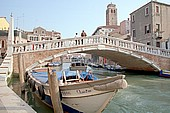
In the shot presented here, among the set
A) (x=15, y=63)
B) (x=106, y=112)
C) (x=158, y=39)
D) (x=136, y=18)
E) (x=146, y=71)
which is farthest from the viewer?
(x=136, y=18)

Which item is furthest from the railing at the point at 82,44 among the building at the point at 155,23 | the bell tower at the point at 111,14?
the bell tower at the point at 111,14

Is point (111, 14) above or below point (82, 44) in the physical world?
above

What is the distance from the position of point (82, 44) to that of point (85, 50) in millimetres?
361

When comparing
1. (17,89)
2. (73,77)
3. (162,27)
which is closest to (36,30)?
(162,27)

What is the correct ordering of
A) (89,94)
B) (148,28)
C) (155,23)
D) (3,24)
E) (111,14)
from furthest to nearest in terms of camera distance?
(111,14) → (3,24) → (148,28) → (155,23) → (89,94)

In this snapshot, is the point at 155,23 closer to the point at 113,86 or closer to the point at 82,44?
the point at 82,44

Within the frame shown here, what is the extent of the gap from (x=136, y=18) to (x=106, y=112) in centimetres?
1392

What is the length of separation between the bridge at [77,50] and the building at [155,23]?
2.85 m

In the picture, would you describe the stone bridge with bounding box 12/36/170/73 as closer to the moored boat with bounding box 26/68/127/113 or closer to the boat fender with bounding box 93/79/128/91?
the moored boat with bounding box 26/68/127/113

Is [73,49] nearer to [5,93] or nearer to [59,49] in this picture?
[59,49]

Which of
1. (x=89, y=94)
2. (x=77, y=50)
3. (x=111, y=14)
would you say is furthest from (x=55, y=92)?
(x=111, y=14)

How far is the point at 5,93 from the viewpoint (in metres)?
3.69

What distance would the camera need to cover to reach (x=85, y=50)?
34.1 feet

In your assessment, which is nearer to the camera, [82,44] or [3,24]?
[82,44]
